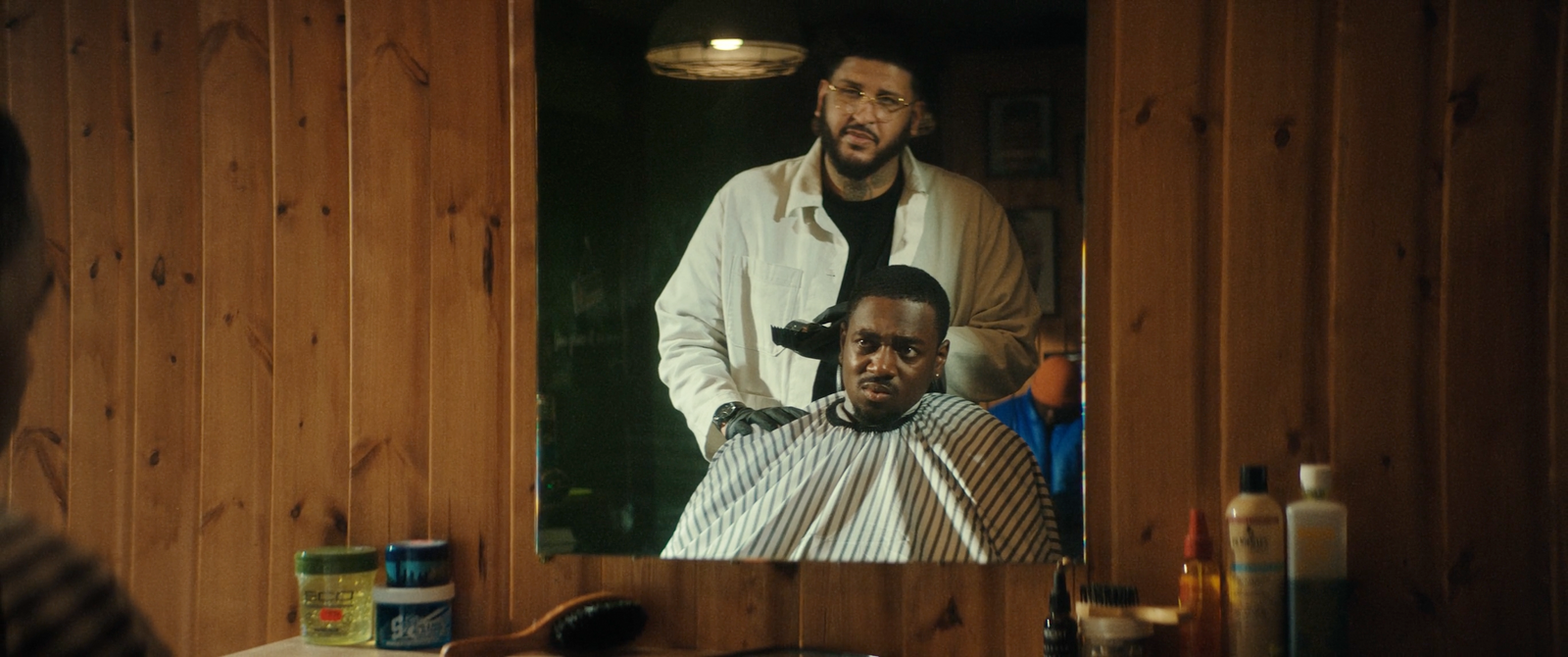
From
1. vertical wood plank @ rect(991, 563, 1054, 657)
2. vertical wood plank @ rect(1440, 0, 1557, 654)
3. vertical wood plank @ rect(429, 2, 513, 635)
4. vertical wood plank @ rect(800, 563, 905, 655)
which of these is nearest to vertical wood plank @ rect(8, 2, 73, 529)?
vertical wood plank @ rect(429, 2, 513, 635)

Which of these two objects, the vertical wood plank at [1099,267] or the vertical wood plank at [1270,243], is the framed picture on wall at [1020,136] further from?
the vertical wood plank at [1270,243]

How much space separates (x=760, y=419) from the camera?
1331 millimetres

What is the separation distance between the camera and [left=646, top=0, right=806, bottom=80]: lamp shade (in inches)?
52.7

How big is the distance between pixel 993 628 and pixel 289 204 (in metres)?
1.09

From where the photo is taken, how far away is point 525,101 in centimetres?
145

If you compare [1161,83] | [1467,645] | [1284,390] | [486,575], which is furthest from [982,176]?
[486,575]

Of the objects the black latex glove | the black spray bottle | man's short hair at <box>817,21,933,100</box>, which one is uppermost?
man's short hair at <box>817,21,933,100</box>

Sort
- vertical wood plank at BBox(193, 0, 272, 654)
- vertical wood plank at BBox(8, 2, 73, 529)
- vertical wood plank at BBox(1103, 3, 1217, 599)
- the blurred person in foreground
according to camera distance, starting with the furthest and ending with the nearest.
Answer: vertical wood plank at BBox(8, 2, 73, 529)
vertical wood plank at BBox(193, 0, 272, 654)
vertical wood plank at BBox(1103, 3, 1217, 599)
the blurred person in foreground

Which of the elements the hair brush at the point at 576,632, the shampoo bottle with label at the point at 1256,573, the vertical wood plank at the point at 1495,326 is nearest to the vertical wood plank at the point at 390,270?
the hair brush at the point at 576,632

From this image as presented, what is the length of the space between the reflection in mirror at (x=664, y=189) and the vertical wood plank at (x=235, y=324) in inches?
17.5

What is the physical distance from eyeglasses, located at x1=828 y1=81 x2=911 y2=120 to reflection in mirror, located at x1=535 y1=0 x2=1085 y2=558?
31 mm

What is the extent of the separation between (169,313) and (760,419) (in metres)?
0.91

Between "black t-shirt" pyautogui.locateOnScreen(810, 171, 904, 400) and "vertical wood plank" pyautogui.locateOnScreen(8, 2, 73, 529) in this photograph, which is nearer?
"black t-shirt" pyautogui.locateOnScreen(810, 171, 904, 400)

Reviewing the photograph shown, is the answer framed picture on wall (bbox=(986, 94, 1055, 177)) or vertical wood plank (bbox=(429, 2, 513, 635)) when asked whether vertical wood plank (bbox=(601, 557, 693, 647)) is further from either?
framed picture on wall (bbox=(986, 94, 1055, 177))
